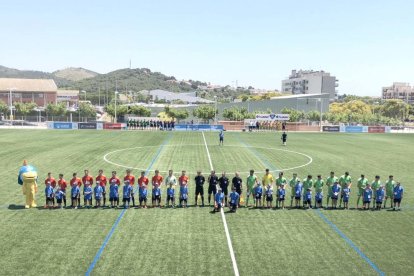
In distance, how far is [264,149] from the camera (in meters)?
38.6

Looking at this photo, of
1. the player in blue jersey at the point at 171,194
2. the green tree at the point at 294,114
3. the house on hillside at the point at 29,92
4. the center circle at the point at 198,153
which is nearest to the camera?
the player in blue jersey at the point at 171,194

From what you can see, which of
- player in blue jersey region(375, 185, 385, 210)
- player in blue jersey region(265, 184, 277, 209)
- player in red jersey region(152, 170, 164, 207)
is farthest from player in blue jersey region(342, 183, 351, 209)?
player in red jersey region(152, 170, 164, 207)

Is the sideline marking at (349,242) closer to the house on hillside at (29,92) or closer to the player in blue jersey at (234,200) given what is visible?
the player in blue jersey at (234,200)

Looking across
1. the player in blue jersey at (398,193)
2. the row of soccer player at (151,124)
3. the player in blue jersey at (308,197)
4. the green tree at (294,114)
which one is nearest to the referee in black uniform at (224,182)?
the player in blue jersey at (308,197)

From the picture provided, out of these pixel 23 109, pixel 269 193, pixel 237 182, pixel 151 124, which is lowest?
pixel 269 193

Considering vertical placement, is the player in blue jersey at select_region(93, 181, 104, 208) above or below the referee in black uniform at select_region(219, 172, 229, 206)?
below

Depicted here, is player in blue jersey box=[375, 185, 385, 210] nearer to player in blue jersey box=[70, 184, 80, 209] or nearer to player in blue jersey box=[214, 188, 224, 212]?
player in blue jersey box=[214, 188, 224, 212]

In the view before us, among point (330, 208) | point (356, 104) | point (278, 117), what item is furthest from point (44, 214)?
point (356, 104)

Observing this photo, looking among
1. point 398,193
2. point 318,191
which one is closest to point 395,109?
point 398,193

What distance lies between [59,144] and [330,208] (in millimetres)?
31864

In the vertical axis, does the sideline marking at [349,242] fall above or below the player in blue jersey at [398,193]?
below

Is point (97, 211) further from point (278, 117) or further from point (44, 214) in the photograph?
point (278, 117)

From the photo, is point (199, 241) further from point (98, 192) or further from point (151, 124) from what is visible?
point (151, 124)

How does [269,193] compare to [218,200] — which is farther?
[269,193]
